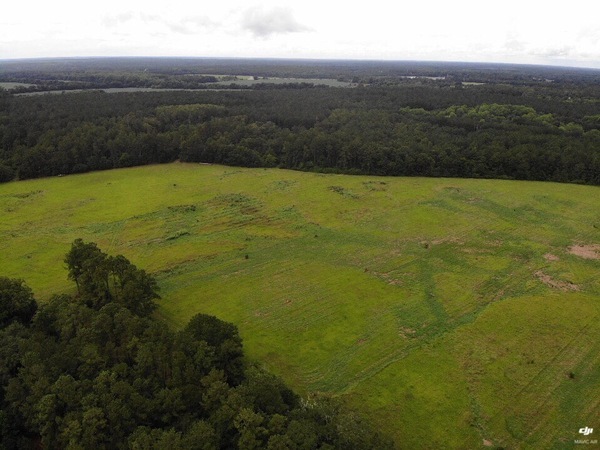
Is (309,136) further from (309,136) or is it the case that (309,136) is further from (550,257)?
(550,257)

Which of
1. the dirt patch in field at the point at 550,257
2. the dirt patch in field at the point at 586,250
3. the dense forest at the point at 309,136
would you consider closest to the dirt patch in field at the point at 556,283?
the dirt patch in field at the point at 550,257

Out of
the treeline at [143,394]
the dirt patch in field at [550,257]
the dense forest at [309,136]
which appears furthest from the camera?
the dense forest at [309,136]

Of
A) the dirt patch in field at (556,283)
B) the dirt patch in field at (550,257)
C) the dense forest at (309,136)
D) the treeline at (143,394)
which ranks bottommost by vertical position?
the dirt patch in field at (556,283)

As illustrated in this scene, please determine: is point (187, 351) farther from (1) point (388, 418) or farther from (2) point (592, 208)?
(2) point (592, 208)

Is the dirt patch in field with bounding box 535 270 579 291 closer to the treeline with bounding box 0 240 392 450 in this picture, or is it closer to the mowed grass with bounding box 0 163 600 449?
the mowed grass with bounding box 0 163 600 449

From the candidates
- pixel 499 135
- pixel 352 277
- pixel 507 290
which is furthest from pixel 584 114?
pixel 352 277

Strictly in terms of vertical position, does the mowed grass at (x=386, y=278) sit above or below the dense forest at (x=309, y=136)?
below

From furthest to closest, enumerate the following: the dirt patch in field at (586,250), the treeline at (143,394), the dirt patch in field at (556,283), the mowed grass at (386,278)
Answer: the dirt patch in field at (586,250) < the dirt patch in field at (556,283) < the mowed grass at (386,278) < the treeline at (143,394)

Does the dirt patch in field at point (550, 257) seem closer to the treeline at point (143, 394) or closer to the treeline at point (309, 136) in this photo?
the treeline at point (143, 394)
